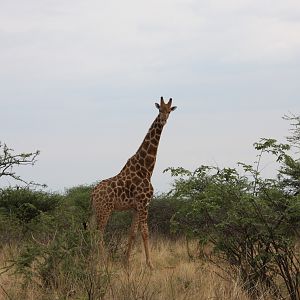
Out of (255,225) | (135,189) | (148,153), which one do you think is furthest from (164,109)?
(255,225)

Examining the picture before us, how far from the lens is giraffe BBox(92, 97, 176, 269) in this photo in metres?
10.1

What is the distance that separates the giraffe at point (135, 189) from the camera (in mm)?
10078

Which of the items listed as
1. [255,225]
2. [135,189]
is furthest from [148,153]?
[255,225]

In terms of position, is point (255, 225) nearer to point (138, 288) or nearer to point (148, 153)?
point (138, 288)

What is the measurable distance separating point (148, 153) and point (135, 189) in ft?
2.36

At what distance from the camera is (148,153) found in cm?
1054

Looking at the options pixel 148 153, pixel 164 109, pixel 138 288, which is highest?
pixel 164 109

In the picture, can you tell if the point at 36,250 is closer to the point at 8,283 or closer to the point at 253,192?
the point at 8,283

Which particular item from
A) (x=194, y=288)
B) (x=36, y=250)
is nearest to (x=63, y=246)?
(x=36, y=250)

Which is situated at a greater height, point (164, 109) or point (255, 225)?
point (164, 109)

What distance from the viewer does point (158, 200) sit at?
58.9 ft

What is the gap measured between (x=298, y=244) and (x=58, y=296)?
3.13 m

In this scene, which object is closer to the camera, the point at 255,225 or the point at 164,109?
the point at 255,225

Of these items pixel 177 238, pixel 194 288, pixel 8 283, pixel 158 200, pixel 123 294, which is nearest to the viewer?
pixel 123 294
